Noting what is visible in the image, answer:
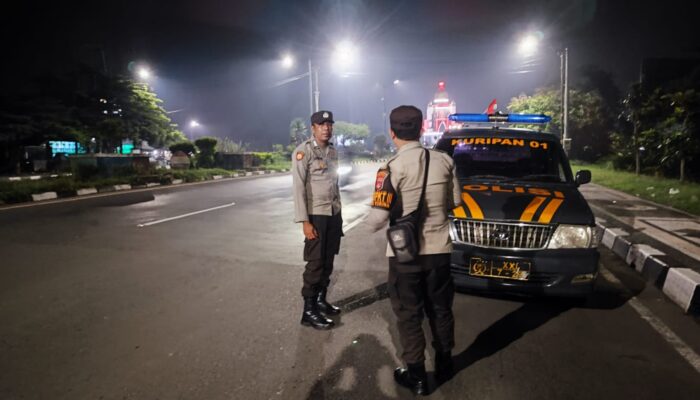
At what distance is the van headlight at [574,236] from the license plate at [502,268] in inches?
15.4

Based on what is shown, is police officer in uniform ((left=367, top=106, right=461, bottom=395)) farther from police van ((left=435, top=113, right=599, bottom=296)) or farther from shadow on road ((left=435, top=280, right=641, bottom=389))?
police van ((left=435, top=113, right=599, bottom=296))

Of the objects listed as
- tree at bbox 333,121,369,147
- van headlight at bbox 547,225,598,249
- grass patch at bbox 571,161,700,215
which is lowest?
grass patch at bbox 571,161,700,215

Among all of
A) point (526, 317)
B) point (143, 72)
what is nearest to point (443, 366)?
point (526, 317)

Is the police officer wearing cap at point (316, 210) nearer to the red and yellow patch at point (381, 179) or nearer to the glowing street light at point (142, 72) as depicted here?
the red and yellow patch at point (381, 179)

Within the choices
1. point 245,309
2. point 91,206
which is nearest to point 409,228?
point 245,309

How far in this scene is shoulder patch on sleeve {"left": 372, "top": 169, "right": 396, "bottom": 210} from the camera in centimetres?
260

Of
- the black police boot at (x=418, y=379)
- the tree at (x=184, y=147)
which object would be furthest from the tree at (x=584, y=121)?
the black police boot at (x=418, y=379)

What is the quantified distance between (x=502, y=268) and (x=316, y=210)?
5.71ft

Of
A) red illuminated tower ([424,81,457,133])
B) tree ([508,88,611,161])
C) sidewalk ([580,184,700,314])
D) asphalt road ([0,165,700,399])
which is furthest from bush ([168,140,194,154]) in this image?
red illuminated tower ([424,81,457,133])

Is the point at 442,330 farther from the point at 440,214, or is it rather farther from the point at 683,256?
the point at 683,256

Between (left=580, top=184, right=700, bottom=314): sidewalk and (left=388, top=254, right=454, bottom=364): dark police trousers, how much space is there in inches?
122

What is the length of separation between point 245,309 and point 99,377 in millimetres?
1389

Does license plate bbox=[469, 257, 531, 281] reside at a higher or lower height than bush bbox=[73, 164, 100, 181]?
lower

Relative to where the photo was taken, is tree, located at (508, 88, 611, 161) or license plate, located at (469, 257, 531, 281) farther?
tree, located at (508, 88, 611, 161)
